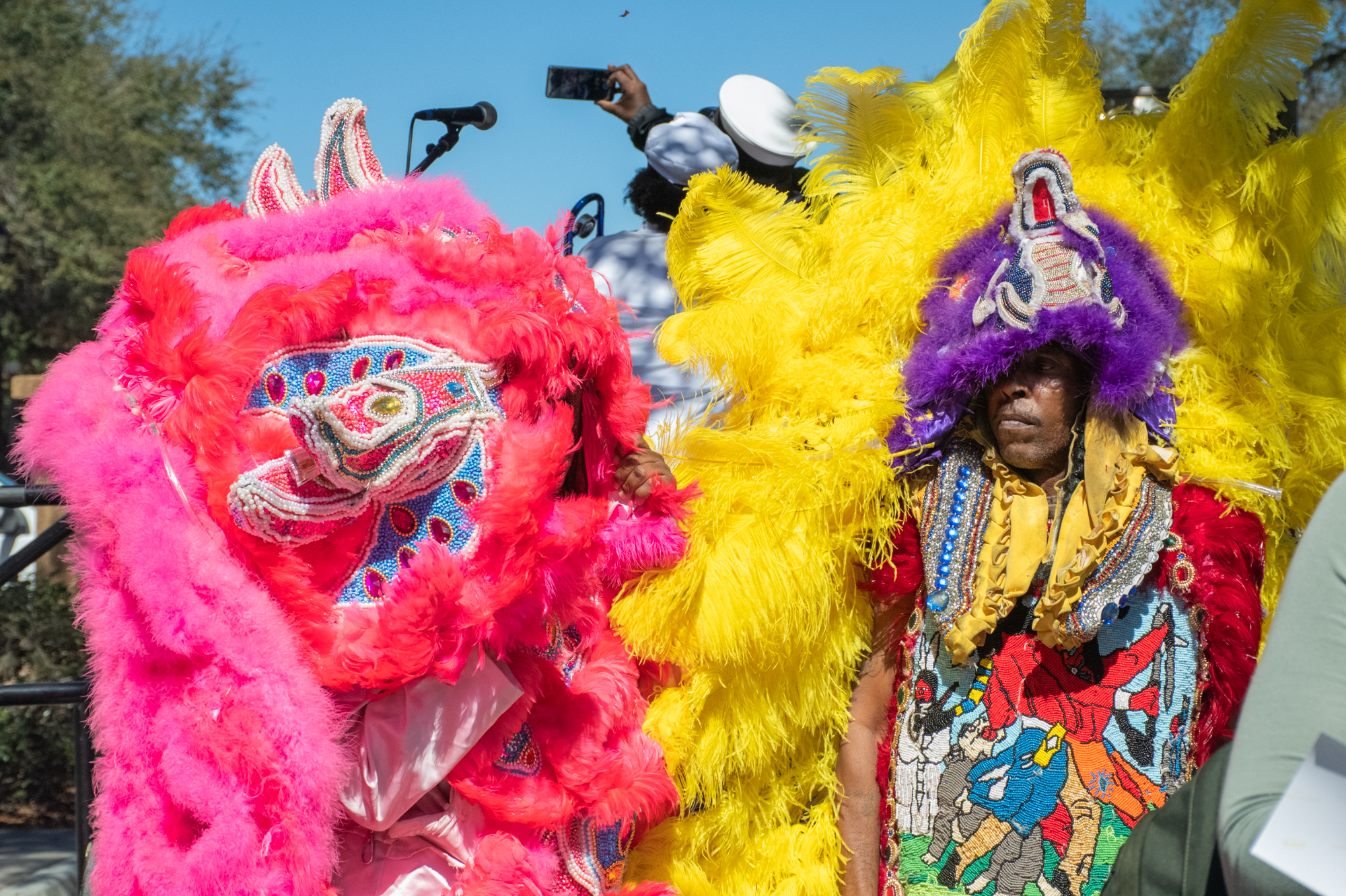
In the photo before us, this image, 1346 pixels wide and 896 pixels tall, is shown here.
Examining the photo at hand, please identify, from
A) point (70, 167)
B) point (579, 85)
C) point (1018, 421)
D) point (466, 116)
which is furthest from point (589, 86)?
point (70, 167)

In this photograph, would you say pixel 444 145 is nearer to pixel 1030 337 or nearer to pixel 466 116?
pixel 466 116

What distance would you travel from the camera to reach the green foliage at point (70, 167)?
29.7 feet

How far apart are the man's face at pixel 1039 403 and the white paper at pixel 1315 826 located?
1.30 m

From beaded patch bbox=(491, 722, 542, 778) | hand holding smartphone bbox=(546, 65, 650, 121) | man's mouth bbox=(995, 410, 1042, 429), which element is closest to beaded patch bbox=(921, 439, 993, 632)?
man's mouth bbox=(995, 410, 1042, 429)

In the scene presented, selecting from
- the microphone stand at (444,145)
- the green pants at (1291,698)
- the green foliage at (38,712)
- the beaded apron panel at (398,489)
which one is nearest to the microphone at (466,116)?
the microphone stand at (444,145)

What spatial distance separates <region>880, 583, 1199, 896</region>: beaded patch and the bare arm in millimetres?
63

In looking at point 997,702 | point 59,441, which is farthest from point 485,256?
point 997,702

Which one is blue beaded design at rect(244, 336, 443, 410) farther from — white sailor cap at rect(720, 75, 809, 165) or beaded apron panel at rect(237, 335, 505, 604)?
white sailor cap at rect(720, 75, 809, 165)

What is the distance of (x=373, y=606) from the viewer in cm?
174

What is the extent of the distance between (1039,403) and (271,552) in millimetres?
1459

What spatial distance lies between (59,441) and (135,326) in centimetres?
22

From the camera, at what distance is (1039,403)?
214 cm

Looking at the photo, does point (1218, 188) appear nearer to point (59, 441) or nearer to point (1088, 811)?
point (1088, 811)

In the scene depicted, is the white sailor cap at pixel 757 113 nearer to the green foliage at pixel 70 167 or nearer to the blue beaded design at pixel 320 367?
the blue beaded design at pixel 320 367
